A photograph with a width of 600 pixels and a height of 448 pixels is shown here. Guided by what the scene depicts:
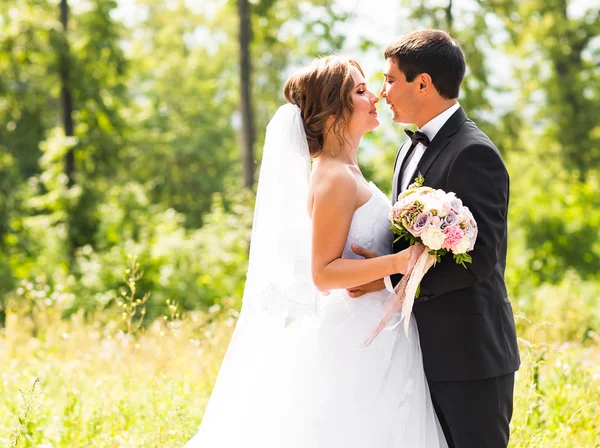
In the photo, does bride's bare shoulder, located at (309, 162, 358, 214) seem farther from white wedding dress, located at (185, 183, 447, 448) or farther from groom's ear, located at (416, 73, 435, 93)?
groom's ear, located at (416, 73, 435, 93)

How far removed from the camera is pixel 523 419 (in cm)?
459

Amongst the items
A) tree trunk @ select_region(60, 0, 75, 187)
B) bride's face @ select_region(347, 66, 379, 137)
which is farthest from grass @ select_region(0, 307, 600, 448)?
tree trunk @ select_region(60, 0, 75, 187)

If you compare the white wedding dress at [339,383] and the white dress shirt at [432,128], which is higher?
the white dress shirt at [432,128]

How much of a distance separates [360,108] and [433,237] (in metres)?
1.00

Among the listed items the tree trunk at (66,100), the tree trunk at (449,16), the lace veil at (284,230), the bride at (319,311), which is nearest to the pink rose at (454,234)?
the bride at (319,311)

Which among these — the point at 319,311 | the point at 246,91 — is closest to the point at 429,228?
the point at 319,311

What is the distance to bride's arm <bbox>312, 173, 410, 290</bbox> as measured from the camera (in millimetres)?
3105

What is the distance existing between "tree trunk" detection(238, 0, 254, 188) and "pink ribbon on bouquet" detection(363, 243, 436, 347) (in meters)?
10.6

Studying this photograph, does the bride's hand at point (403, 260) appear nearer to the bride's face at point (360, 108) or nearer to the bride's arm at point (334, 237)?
the bride's arm at point (334, 237)

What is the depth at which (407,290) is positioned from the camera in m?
2.96

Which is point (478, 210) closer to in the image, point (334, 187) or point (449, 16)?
point (334, 187)

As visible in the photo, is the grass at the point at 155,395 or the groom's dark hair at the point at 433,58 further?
the grass at the point at 155,395

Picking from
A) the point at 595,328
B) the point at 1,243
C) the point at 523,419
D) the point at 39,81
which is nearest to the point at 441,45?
the point at 523,419

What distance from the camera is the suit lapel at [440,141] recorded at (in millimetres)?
3207
